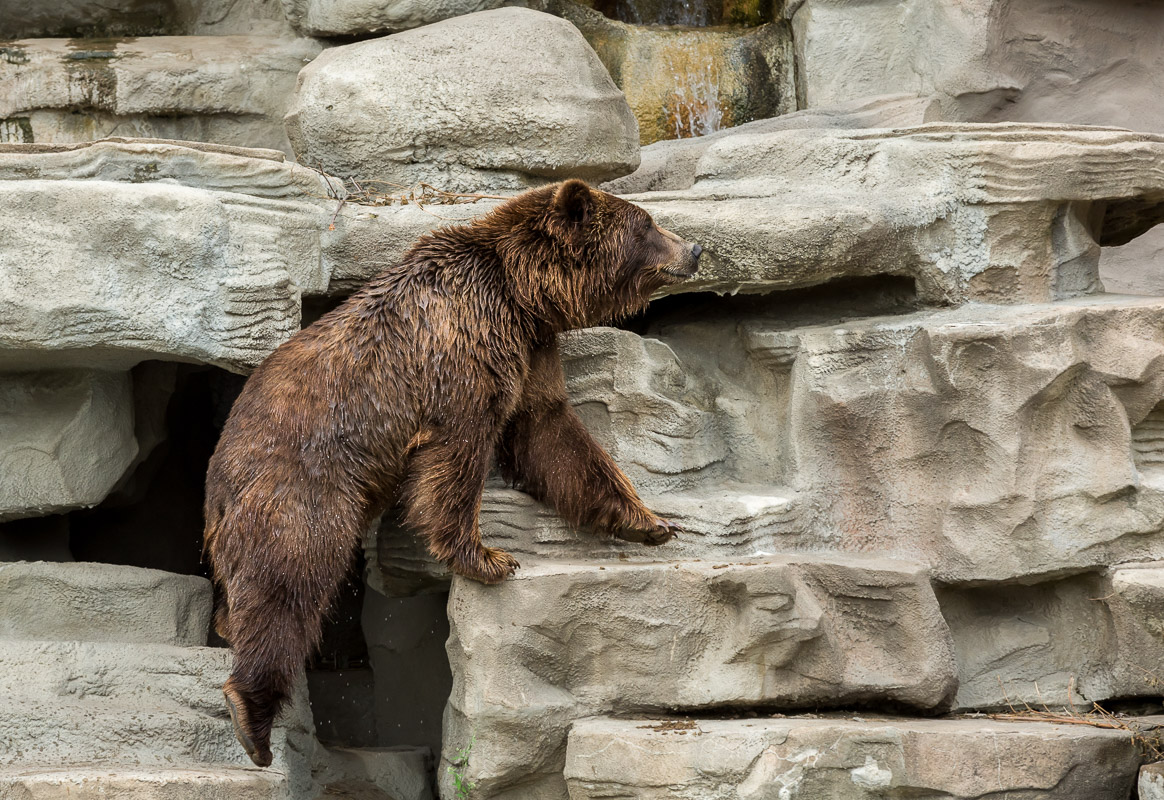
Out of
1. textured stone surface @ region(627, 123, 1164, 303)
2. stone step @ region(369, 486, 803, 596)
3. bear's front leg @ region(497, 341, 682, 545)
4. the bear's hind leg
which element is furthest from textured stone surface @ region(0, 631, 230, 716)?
textured stone surface @ region(627, 123, 1164, 303)

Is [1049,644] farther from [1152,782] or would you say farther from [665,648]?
[665,648]

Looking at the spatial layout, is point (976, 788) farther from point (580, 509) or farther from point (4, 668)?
point (4, 668)

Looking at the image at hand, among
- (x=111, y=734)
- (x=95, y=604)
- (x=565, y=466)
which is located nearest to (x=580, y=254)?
(x=565, y=466)

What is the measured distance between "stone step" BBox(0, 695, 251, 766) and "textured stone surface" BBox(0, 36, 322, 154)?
3.38 meters

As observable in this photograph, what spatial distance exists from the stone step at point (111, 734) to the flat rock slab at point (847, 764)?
1454mm

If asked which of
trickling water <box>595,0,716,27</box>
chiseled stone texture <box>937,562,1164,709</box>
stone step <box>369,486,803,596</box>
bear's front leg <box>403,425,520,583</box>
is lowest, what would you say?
chiseled stone texture <box>937,562,1164,709</box>

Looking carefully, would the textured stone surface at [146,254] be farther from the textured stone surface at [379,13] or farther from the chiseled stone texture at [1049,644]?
the chiseled stone texture at [1049,644]

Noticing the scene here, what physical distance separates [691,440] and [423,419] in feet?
4.69

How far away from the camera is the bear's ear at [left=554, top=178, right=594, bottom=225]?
16.4 feet

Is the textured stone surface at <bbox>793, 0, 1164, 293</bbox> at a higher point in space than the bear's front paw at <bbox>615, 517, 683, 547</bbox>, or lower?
higher

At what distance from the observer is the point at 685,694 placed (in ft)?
16.6

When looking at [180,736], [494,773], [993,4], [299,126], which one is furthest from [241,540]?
[993,4]

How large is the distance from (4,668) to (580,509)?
2.24m

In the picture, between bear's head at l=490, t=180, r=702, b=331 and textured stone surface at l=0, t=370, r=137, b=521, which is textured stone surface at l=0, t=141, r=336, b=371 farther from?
bear's head at l=490, t=180, r=702, b=331
